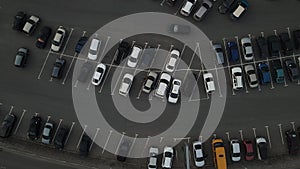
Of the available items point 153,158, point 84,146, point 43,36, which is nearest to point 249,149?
point 153,158

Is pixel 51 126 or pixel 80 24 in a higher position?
pixel 80 24

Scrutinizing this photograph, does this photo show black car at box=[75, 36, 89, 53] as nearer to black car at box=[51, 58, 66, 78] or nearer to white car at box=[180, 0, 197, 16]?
black car at box=[51, 58, 66, 78]

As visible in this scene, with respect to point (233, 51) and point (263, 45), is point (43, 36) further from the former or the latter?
point (263, 45)

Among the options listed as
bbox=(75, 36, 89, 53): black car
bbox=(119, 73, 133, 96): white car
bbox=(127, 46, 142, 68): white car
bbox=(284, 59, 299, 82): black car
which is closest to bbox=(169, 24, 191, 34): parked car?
bbox=(127, 46, 142, 68): white car

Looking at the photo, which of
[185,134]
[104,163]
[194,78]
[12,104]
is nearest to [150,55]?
[194,78]

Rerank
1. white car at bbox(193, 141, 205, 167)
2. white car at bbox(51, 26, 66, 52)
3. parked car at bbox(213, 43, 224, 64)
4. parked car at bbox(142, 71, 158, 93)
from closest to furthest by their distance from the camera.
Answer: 1. white car at bbox(193, 141, 205, 167)
2. parked car at bbox(142, 71, 158, 93)
3. parked car at bbox(213, 43, 224, 64)
4. white car at bbox(51, 26, 66, 52)

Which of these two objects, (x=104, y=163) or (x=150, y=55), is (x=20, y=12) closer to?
(x=150, y=55)

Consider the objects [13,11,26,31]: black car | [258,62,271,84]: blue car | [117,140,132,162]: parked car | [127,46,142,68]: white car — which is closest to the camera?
[117,140,132,162]: parked car
